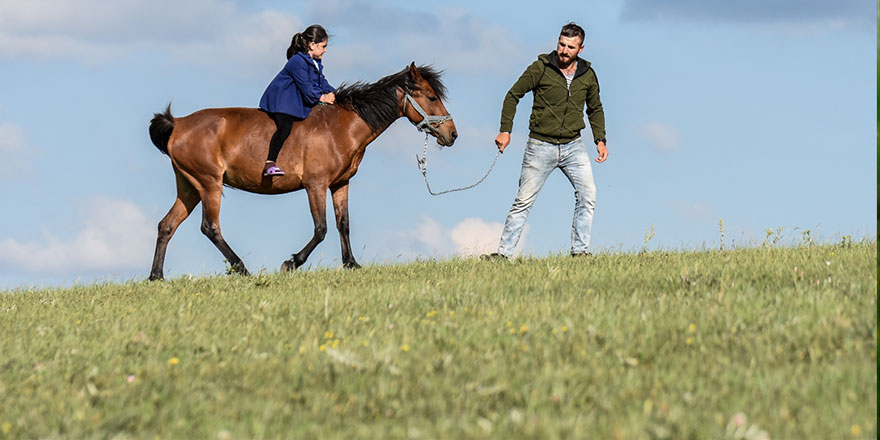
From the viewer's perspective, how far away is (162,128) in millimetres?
12570

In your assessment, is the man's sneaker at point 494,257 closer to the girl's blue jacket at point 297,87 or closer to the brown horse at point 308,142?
the brown horse at point 308,142

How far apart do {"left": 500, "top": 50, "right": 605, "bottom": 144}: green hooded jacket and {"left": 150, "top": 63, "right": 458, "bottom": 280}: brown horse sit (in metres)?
1.47

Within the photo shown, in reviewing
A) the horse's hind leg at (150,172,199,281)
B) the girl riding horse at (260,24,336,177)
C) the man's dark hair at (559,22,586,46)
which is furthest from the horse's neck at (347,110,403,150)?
the man's dark hair at (559,22,586,46)

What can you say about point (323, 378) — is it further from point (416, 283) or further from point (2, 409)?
point (416, 283)

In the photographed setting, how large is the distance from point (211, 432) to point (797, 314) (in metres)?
3.93

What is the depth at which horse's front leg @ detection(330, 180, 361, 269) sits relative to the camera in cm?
1236

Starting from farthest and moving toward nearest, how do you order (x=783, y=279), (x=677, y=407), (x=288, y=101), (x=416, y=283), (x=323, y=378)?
(x=288, y=101), (x=416, y=283), (x=783, y=279), (x=323, y=378), (x=677, y=407)

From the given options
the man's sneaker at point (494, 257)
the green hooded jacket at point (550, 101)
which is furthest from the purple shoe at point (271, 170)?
the green hooded jacket at point (550, 101)

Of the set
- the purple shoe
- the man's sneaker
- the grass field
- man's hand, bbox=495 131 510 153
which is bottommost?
the grass field

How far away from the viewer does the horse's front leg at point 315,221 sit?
39.4 ft

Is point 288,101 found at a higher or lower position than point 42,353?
higher

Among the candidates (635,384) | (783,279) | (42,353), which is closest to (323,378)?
(635,384)

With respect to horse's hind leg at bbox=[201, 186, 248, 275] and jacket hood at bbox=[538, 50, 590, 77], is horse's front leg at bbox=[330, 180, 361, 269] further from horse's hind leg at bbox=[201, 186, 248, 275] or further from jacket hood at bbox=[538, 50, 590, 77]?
→ jacket hood at bbox=[538, 50, 590, 77]

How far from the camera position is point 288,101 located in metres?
12.1
